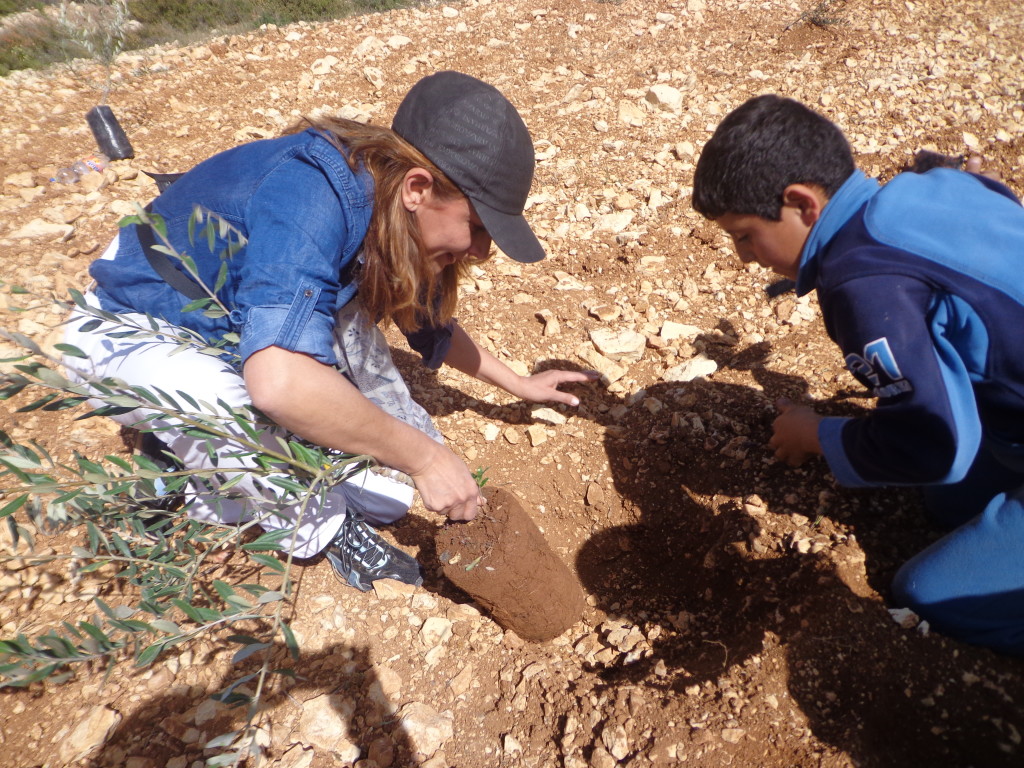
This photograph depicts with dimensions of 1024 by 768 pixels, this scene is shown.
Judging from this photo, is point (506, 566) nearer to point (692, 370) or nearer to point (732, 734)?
point (732, 734)

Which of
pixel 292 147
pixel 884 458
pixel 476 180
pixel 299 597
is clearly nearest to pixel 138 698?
pixel 299 597

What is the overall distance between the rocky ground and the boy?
0.70ft

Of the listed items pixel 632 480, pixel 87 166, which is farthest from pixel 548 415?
pixel 87 166

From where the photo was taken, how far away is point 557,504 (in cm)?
242

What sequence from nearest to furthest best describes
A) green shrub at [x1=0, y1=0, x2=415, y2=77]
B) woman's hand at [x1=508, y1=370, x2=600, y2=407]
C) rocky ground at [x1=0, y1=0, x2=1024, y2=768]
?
rocky ground at [x1=0, y1=0, x2=1024, y2=768]
woman's hand at [x1=508, y1=370, x2=600, y2=407]
green shrub at [x1=0, y1=0, x2=415, y2=77]

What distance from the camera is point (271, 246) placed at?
4.65ft

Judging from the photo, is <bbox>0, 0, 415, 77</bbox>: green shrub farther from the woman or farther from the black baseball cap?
the black baseball cap

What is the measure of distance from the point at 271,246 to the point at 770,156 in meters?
1.16

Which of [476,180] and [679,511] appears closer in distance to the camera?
[476,180]

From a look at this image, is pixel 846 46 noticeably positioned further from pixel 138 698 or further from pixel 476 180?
pixel 138 698

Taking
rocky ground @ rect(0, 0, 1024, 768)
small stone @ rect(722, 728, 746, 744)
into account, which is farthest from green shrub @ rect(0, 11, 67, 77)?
small stone @ rect(722, 728, 746, 744)

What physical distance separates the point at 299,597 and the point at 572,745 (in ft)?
3.14

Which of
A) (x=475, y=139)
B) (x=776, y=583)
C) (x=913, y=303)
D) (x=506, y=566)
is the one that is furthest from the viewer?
(x=776, y=583)

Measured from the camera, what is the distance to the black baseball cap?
1.47m
